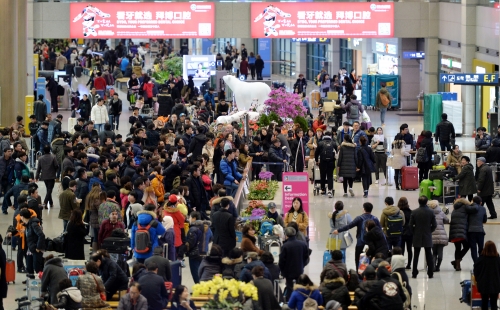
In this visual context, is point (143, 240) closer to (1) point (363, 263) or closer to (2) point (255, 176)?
(1) point (363, 263)

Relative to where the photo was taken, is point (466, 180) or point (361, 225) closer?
point (361, 225)

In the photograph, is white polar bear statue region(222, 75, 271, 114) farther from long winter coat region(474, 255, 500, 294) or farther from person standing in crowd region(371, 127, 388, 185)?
long winter coat region(474, 255, 500, 294)

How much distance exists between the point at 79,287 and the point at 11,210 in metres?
9.87

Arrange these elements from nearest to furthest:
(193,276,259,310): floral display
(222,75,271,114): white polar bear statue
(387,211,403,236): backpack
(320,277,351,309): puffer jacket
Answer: (193,276,259,310): floral display
(320,277,351,309): puffer jacket
(387,211,403,236): backpack
(222,75,271,114): white polar bear statue

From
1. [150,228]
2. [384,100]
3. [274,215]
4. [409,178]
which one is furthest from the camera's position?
[384,100]

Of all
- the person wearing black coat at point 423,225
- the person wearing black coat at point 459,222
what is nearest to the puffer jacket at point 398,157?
the person wearing black coat at point 459,222

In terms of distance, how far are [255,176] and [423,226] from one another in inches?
323

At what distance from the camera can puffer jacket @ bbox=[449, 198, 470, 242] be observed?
17.8 metres

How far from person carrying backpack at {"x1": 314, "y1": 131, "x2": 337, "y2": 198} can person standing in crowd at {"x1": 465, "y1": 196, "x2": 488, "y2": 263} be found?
6.13 metres

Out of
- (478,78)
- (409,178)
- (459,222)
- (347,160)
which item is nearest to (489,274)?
(459,222)

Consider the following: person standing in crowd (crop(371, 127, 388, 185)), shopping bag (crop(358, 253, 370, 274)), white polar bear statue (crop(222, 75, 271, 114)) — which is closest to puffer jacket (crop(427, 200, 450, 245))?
shopping bag (crop(358, 253, 370, 274))

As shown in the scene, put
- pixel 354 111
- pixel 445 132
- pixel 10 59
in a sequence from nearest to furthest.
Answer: pixel 445 132
pixel 354 111
pixel 10 59

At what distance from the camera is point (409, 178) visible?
25250 millimetres

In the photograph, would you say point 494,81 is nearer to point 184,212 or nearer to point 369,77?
point 369,77
